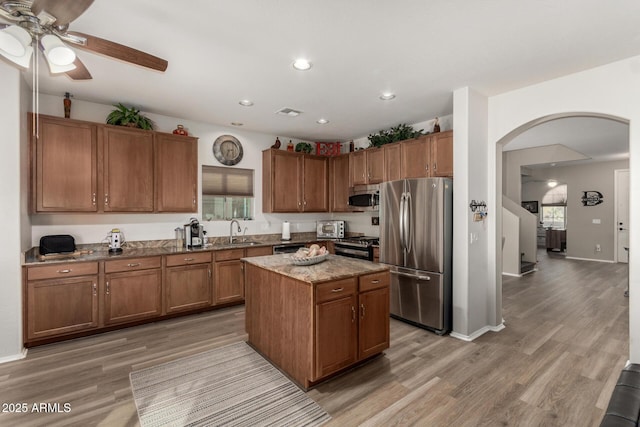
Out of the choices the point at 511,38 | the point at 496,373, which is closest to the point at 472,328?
the point at 496,373

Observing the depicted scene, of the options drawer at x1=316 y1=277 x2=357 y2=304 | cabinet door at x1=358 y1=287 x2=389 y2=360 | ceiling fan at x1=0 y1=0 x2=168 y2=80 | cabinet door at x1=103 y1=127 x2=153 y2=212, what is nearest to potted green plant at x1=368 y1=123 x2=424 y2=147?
cabinet door at x1=358 y1=287 x2=389 y2=360

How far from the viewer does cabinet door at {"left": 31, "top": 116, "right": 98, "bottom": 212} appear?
3391mm

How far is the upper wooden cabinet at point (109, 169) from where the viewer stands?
135 inches

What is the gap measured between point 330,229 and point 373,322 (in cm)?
317

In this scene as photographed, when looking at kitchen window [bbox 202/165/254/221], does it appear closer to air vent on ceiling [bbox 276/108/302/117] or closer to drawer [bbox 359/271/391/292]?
air vent on ceiling [bbox 276/108/302/117]

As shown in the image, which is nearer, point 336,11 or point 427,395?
point 336,11

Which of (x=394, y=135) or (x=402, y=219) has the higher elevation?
(x=394, y=135)

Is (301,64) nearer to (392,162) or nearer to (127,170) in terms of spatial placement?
(392,162)

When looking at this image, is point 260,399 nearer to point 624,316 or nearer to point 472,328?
point 472,328

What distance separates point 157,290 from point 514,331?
4.40m

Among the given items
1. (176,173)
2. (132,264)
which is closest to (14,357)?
(132,264)

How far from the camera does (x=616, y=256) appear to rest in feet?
26.4

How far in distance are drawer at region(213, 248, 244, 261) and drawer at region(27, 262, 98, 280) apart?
1.40 meters

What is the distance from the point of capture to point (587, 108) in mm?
2975
